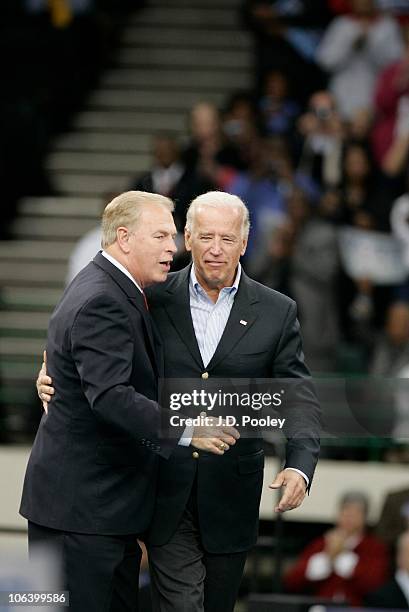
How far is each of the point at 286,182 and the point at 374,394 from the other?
10.2ft

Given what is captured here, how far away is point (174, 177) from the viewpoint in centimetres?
955

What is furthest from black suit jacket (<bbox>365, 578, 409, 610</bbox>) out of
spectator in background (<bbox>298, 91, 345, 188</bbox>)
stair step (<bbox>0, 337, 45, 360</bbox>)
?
spectator in background (<bbox>298, 91, 345, 188</bbox>)

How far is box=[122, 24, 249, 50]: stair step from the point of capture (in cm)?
1219

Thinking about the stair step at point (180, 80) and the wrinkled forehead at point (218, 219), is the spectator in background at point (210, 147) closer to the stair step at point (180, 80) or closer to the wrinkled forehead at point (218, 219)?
the stair step at point (180, 80)

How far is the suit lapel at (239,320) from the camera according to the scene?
201 inches

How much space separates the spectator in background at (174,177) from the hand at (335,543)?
206 centimetres

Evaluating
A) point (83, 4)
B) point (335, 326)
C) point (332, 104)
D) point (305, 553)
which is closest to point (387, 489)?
point (305, 553)

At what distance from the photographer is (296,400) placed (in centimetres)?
509

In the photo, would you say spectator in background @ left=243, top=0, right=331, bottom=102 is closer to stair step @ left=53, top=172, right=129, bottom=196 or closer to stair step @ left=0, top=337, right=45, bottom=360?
stair step @ left=53, top=172, right=129, bottom=196

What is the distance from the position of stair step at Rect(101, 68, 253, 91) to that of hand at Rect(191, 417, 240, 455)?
7.22 m

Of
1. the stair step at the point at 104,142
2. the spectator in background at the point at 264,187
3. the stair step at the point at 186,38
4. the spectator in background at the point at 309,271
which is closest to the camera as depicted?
the spectator in background at the point at 309,271

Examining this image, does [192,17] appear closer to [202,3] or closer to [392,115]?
[202,3]

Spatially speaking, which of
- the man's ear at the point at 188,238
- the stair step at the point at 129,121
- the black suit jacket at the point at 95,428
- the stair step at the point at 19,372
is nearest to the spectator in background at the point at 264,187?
the stair step at the point at 19,372

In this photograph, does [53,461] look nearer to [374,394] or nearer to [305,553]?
[374,394]
